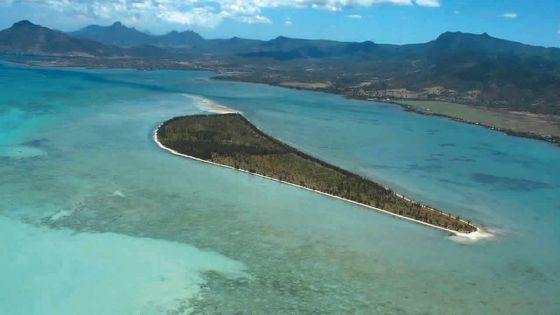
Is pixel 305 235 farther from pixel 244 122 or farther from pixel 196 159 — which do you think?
pixel 244 122

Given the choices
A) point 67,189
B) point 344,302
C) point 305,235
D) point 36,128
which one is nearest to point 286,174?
point 305,235

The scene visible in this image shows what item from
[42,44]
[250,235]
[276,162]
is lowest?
[250,235]

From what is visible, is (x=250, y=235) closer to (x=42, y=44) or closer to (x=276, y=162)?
(x=276, y=162)

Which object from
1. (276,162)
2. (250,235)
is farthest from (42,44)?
(250,235)

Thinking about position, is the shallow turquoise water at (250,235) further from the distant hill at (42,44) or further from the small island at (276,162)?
the distant hill at (42,44)

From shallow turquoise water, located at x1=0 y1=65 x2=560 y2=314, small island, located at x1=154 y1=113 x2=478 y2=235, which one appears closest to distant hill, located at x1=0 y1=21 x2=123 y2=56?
small island, located at x1=154 y1=113 x2=478 y2=235

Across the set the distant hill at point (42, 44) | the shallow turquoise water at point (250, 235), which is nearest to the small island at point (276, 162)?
the shallow turquoise water at point (250, 235)

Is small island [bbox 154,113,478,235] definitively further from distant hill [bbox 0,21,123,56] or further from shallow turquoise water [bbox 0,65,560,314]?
distant hill [bbox 0,21,123,56]

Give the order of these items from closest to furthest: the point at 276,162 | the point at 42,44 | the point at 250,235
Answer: the point at 250,235 < the point at 276,162 < the point at 42,44
